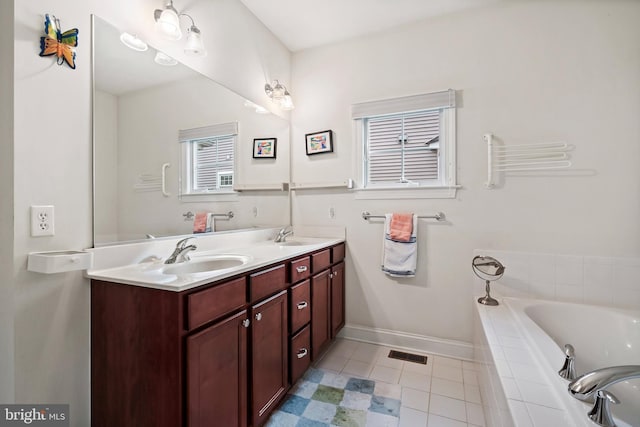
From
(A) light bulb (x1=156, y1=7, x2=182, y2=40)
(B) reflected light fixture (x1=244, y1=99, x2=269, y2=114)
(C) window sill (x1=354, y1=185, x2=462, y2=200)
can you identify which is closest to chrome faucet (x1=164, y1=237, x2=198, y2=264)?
(A) light bulb (x1=156, y1=7, x2=182, y2=40)

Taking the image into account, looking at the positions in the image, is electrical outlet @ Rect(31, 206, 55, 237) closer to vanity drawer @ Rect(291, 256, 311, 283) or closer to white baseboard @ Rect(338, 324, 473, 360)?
vanity drawer @ Rect(291, 256, 311, 283)

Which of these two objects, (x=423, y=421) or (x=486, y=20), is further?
(x=486, y=20)

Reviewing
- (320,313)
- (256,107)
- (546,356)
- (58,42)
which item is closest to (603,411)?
(546,356)

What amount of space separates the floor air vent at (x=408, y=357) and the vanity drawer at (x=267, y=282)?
119 cm

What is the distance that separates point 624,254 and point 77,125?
3029mm

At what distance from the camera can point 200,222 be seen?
5.81ft

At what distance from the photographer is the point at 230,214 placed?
202 cm

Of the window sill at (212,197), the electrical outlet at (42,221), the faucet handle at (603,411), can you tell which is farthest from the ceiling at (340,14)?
the faucet handle at (603,411)

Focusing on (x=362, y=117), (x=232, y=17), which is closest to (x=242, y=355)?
(x=362, y=117)

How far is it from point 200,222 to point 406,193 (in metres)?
1.55

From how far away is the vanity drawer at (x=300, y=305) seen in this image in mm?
1671

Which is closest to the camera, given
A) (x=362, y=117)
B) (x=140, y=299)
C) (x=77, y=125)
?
(x=140, y=299)

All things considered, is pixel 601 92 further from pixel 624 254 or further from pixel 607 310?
pixel 607 310

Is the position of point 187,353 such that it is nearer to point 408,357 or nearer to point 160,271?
point 160,271
